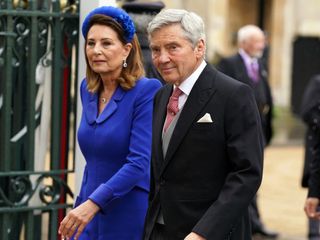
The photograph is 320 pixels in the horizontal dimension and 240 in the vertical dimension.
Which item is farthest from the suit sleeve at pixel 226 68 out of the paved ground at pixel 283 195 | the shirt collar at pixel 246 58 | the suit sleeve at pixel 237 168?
the suit sleeve at pixel 237 168

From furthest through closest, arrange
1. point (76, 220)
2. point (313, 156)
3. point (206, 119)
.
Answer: point (313, 156) → point (76, 220) → point (206, 119)

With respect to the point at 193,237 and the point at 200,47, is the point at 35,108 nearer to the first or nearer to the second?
the point at 200,47

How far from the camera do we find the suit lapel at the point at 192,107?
5285mm

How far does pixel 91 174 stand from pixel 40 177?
3.71 feet

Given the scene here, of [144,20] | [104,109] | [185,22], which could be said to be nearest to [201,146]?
[185,22]

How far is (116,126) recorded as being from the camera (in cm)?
600

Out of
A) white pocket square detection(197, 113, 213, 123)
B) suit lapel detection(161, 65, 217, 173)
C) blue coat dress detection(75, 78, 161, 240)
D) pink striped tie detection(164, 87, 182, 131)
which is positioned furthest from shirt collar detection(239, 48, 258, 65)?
white pocket square detection(197, 113, 213, 123)

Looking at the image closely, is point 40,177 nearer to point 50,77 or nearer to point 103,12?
point 50,77

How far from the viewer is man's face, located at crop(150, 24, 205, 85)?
527 cm

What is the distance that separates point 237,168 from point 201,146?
0.20 m

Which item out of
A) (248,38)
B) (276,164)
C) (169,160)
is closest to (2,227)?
(169,160)

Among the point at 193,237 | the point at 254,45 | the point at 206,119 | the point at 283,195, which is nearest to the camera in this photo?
the point at 193,237

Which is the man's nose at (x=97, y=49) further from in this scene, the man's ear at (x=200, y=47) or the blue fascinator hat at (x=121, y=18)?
the man's ear at (x=200, y=47)

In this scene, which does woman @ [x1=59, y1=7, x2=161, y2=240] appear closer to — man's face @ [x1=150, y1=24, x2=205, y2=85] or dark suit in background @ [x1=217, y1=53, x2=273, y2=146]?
man's face @ [x1=150, y1=24, x2=205, y2=85]
